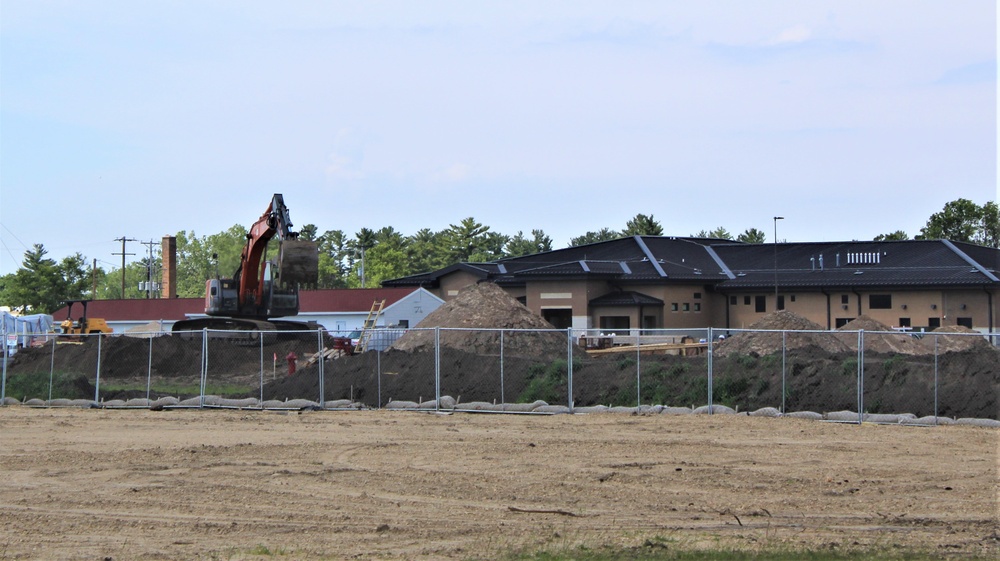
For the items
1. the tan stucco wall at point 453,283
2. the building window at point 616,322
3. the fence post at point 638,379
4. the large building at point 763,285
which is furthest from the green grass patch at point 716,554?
the tan stucco wall at point 453,283

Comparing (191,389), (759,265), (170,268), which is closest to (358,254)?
(170,268)

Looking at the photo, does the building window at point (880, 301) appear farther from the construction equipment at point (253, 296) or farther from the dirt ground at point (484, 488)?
the dirt ground at point (484, 488)

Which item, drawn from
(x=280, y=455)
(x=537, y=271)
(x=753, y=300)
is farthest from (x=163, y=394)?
(x=753, y=300)

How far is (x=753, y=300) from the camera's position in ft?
206

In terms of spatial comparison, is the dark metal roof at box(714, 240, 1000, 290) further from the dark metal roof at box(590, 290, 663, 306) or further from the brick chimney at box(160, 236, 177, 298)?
the brick chimney at box(160, 236, 177, 298)

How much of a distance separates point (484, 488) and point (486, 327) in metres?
23.8

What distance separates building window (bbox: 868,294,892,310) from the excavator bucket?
3435cm

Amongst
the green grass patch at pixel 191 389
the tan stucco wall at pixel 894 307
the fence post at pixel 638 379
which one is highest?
the tan stucco wall at pixel 894 307

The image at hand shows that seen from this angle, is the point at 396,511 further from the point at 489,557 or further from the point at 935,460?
the point at 935,460

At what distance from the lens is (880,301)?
193 feet

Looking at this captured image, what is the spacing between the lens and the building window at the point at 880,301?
192 ft

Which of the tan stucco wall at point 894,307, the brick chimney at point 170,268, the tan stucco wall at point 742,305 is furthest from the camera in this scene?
the brick chimney at point 170,268

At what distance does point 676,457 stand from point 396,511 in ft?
19.4

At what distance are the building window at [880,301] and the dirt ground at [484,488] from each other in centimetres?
3931
